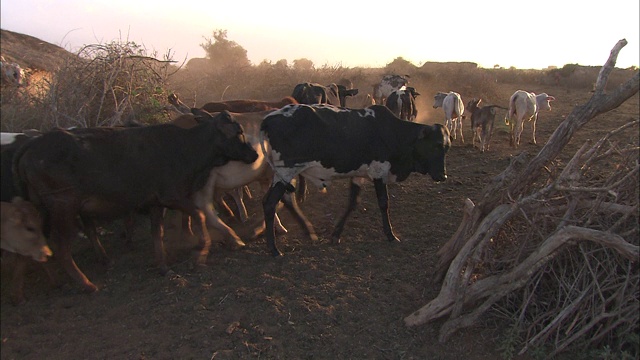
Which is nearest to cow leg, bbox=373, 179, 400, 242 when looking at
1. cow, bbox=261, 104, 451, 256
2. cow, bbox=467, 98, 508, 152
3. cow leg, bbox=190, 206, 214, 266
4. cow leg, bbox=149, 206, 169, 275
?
cow, bbox=261, 104, 451, 256

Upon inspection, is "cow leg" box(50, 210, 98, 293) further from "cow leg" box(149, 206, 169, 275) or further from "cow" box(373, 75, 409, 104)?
"cow" box(373, 75, 409, 104)

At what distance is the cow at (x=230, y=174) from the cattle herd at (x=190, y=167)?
0.04ft

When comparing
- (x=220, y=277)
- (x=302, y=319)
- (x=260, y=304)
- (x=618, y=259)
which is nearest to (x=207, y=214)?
(x=220, y=277)

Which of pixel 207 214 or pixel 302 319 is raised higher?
pixel 207 214

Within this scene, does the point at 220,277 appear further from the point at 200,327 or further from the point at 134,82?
the point at 134,82

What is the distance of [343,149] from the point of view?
19.9 ft

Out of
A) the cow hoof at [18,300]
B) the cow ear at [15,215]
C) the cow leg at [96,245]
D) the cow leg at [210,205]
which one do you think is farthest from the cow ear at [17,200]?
the cow leg at [210,205]

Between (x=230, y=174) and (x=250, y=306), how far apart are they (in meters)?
1.92

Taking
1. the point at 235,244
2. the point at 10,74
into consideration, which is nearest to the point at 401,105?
the point at 235,244

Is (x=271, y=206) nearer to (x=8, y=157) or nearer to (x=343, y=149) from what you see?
(x=343, y=149)

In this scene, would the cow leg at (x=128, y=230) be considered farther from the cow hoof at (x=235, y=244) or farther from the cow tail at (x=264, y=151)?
the cow tail at (x=264, y=151)

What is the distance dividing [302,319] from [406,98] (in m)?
9.70

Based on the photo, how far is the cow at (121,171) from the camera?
14.1 ft

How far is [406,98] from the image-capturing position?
13.0 meters
